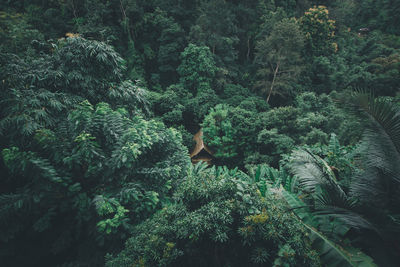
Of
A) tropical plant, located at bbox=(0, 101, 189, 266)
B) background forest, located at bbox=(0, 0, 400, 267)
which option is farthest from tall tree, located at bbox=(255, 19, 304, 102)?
tropical plant, located at bbox=(0, 101, 189, 266)

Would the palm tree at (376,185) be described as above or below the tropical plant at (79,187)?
above

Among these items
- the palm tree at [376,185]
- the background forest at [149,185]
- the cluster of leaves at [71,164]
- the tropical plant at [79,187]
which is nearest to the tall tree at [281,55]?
the background forest at [149,185]

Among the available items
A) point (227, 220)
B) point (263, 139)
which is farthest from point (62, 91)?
point (263, 139)

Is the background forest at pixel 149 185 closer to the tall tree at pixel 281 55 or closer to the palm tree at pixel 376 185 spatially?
the palm tree at pixel 376 185

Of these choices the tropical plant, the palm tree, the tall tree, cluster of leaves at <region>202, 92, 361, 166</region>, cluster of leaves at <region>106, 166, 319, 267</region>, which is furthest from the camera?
→ the tall tree

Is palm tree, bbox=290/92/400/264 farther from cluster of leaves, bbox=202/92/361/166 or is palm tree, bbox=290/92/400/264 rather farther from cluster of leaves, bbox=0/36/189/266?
cluster of leaves, bbox=202/92/361/166

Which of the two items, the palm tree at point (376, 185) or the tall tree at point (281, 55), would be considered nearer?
the palm tree at point (376, 185)

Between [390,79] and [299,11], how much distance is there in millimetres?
13716

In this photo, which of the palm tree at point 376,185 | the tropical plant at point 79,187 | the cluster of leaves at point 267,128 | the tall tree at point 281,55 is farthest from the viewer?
the tall tree at point 281,55

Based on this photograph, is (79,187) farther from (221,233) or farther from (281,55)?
(281,55)

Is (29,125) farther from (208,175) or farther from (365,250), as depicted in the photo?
(365,250)

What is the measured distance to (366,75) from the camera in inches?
643

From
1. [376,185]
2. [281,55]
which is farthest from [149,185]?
[281,55]

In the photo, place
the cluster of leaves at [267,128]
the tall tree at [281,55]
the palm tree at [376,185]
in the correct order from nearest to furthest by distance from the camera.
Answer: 1. the palm tree at [376,185]
2. the cluster of leaves at [267,128]
3. the tall tree at [281,55]
